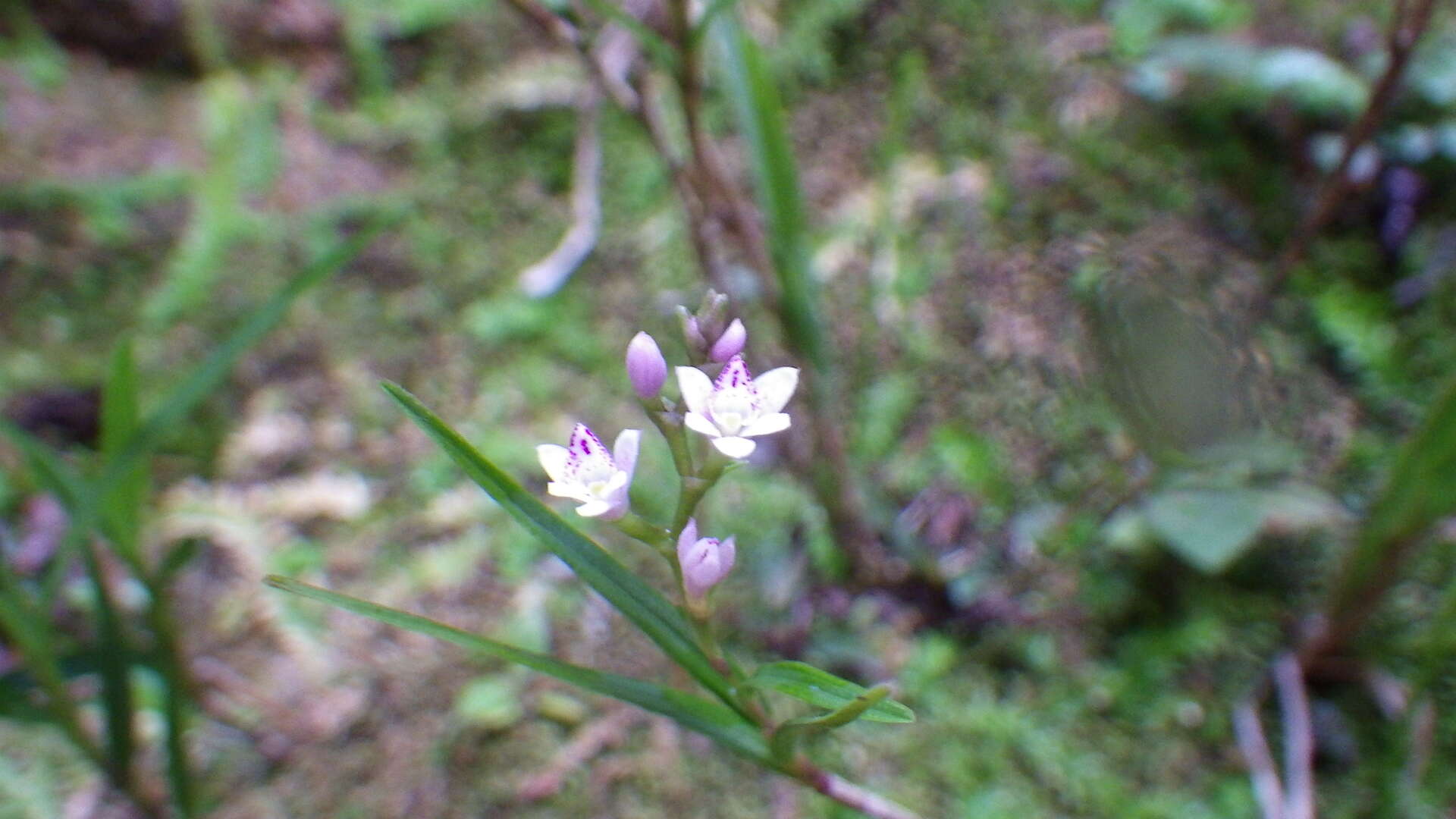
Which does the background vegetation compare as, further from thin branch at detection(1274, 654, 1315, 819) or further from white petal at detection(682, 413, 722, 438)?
white petal at detection(682, 413, 722, 438)

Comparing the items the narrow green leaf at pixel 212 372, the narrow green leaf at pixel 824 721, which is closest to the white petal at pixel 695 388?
the narrow green leaf at pixel 824 721

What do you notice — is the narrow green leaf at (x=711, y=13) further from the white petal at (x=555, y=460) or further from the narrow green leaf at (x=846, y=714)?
the narrow green leaf at (x=846, y=714)

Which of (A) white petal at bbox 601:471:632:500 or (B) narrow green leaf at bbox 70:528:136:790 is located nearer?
(A) white petal at bbox 601:471:632:500

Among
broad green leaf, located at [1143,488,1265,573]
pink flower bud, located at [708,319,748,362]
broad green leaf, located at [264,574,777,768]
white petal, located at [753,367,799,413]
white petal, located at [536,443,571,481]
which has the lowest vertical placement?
broad green leaf, located at [1143,488,1265,573]

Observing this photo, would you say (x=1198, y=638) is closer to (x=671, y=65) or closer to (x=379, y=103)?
(x=671, y=65)

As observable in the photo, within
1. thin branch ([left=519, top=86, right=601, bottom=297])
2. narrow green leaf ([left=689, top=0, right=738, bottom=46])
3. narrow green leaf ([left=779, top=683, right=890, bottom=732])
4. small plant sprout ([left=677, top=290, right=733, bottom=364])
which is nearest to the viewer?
narrow green leaf ([left=779, top=683, right=890, bottom=732])

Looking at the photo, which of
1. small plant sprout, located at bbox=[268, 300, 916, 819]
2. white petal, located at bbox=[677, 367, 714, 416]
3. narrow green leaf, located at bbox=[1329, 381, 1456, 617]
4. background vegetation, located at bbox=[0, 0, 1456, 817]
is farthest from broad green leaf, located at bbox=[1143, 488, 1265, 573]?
white petal, located at bbox=[677, 367, 714, 416]

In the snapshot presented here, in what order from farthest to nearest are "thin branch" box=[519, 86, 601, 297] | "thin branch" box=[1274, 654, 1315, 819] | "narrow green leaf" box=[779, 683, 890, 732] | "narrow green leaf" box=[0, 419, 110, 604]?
"thin branch" box=[519, 86, 601, 297], "thin branch" box=[1274, 654, 1315, 819], "narrow green leaf" box=[0, 419, 110, 604], "narrow green leaf" box=[779, 683, 890, 732]
